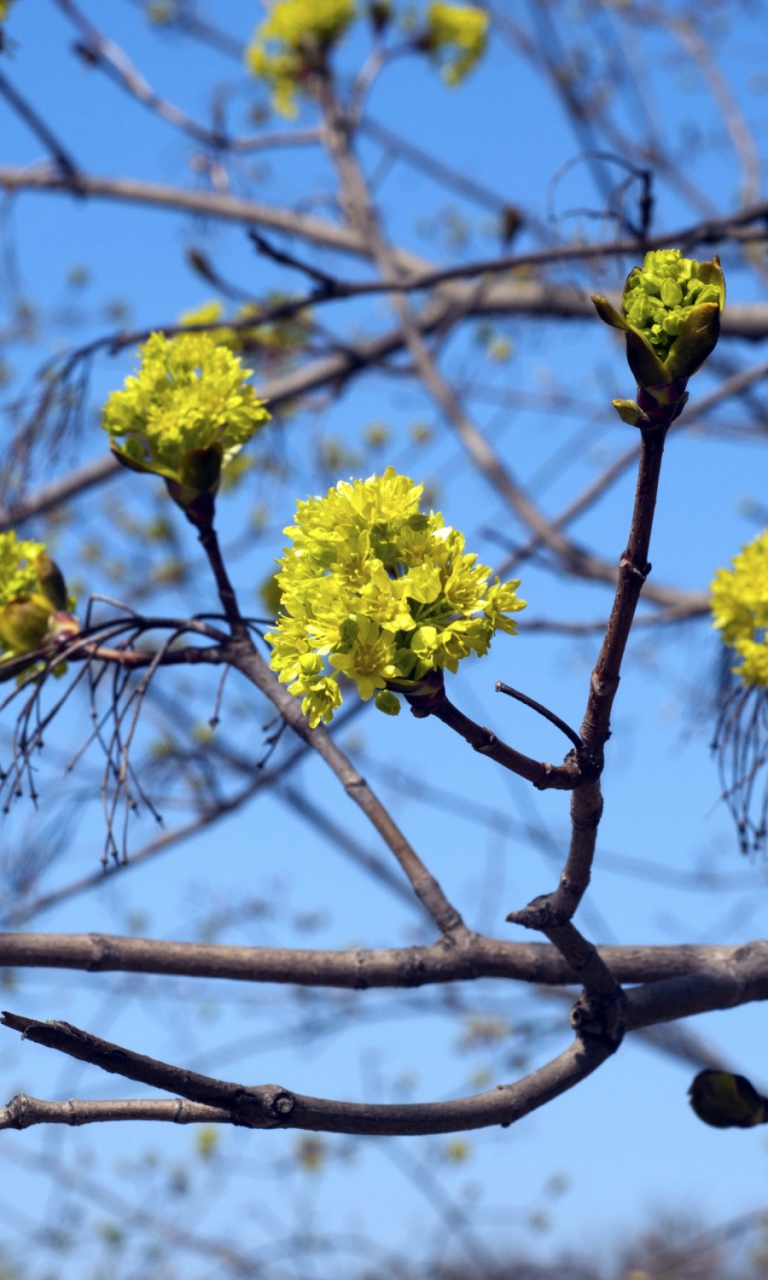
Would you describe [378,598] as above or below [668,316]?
below

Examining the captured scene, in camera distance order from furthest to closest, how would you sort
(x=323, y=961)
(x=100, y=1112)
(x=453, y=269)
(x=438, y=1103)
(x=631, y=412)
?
(x=453, y=269) → (x=323, y=961) → (x=438, y=1103) → (x=100, y=1112) → (x=631, y=412)

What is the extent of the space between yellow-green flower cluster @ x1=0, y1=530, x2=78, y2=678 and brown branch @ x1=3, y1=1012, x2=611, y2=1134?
0.84 m

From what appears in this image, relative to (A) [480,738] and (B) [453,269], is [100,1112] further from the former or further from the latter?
(B) [453,269]

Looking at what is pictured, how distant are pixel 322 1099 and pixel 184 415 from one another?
0.96 metres

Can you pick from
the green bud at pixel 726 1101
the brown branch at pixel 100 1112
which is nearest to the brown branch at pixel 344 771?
the green bud at pixel 726 1101

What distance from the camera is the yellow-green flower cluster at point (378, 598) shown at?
3.40 ft

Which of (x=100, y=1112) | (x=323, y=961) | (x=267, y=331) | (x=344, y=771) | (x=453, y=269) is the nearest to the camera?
(x=100, y=1112)

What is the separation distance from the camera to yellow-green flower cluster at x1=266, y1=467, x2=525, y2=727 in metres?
1.04

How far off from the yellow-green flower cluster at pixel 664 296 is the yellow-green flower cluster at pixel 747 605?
0.88 m

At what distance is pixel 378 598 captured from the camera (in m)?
1.05

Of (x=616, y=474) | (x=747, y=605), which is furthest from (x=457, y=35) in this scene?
(x=747, y=605)

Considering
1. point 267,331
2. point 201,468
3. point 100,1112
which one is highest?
point 267,331

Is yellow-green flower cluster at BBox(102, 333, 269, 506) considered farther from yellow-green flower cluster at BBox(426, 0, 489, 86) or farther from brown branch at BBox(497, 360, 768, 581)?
yellow-green flower cluster at BBox(426, 0, 489, 86)

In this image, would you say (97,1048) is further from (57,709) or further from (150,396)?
(150,396)
